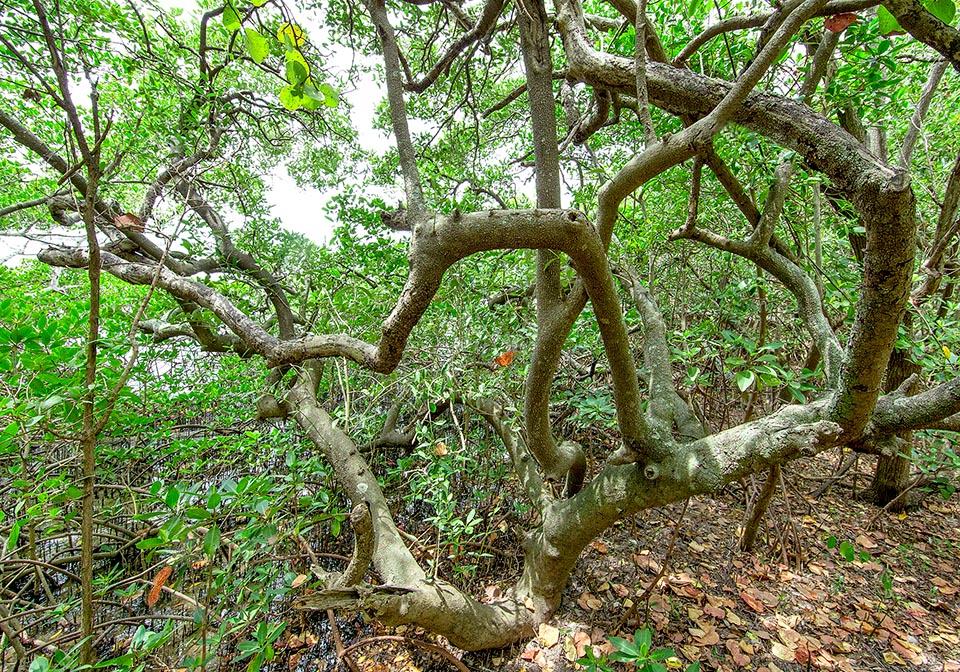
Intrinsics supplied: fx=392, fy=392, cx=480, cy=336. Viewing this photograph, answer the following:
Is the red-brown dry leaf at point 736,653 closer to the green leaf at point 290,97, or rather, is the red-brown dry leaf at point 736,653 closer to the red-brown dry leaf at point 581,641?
the red-brown dry leaf at point 581,641

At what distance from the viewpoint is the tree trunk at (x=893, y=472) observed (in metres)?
3.02

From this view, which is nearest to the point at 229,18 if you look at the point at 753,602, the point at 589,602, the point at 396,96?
the point at 396,96

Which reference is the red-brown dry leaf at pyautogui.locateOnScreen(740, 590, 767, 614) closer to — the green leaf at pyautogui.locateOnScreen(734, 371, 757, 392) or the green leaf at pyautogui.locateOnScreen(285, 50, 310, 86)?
the green leaf at pyautogui.locateOnScreen(734, 371, 757, 392)

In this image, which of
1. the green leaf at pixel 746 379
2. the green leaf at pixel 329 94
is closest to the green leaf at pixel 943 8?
the green leaf at pixel 746 379

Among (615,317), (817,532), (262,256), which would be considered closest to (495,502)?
(615,317)

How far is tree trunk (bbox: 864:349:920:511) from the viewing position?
3.02m

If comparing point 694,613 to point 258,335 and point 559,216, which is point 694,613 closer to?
point 559,216

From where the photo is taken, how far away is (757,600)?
7.84ft

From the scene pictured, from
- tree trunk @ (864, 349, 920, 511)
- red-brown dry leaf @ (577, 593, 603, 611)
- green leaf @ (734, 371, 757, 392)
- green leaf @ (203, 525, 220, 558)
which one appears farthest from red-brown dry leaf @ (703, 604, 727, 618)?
green leaf @ (203, 525, 220, 558)

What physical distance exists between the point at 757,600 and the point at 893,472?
2072 mm

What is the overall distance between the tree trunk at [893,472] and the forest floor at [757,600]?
0.16 metres

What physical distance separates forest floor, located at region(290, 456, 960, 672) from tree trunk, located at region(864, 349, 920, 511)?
0.16 meters

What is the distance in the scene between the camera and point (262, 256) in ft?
11.2

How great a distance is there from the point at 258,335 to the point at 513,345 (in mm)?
1600
